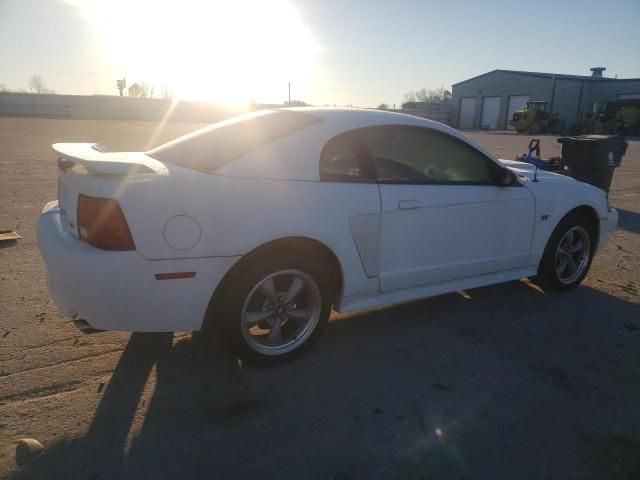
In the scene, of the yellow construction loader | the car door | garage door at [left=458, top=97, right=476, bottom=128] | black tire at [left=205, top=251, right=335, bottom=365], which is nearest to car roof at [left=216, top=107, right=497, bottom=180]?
the car door

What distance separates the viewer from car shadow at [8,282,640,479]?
216cm

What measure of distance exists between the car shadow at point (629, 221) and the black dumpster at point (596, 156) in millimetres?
545

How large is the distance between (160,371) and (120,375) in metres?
0.22

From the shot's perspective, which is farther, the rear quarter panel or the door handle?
the door handle

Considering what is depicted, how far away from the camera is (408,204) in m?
3.17

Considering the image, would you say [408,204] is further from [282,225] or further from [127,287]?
[127,287]

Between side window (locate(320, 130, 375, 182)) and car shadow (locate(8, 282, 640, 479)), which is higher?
side window (locate(320, 130, 375, 182))

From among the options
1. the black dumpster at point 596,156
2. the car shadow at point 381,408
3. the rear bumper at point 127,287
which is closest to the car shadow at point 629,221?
the black dumpster at point 596,156

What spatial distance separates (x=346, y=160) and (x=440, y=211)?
30.3 inches

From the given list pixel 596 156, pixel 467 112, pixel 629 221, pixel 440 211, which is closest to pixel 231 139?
pixel 440 211

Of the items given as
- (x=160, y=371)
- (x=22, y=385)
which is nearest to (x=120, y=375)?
(x=160, y=371)

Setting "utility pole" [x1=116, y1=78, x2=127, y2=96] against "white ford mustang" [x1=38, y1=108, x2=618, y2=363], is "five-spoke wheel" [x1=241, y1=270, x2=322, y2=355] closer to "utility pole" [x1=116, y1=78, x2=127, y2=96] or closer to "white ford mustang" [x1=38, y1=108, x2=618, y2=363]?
"white ford mustang" [x1=38, y1=108, x2=618, y2=363]

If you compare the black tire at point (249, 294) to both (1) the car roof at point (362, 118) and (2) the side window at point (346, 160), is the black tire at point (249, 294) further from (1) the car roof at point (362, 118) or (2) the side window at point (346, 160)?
(1) the car roof at point (362, 118)

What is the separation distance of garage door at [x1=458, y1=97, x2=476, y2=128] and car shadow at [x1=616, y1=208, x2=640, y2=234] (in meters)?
55.1
